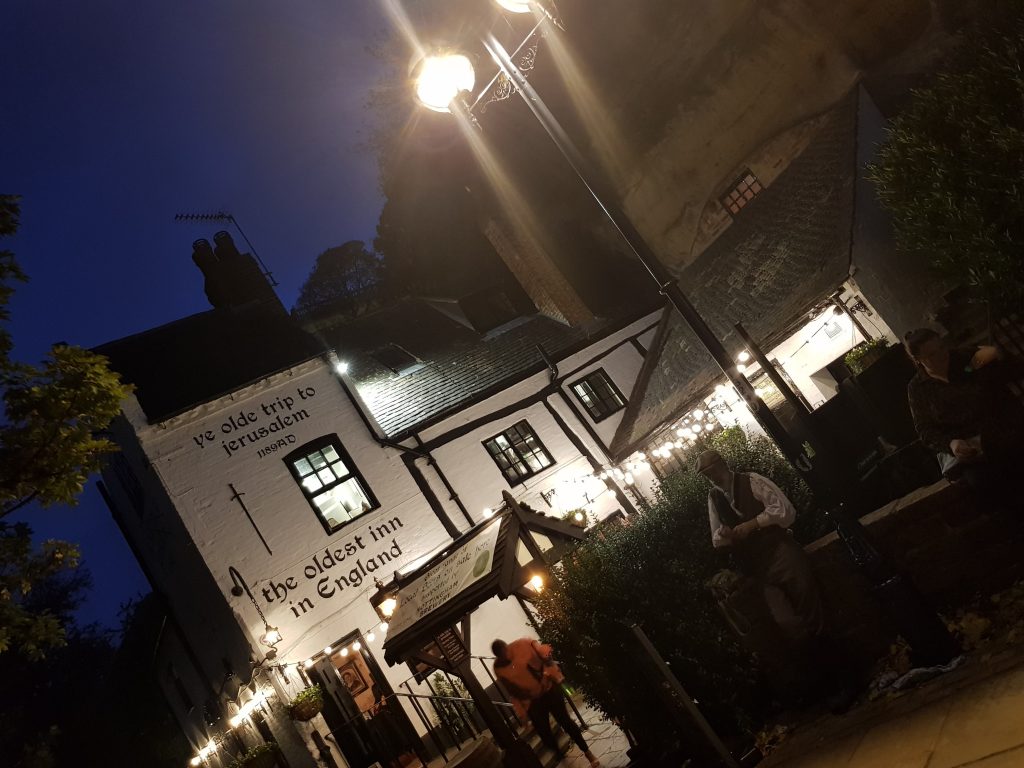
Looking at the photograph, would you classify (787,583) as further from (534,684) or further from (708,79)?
(708,79)

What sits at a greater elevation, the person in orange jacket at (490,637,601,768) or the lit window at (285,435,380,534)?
the lit window at (285,435,380,534)

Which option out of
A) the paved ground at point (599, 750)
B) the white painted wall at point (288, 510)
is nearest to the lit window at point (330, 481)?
the white painted wall at point (288, 510)

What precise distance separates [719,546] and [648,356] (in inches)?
534

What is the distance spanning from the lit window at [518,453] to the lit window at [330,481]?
12.4 feet

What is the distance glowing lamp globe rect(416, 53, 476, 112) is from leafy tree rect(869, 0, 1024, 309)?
666 centimetres

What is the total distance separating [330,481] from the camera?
14648 millimetres

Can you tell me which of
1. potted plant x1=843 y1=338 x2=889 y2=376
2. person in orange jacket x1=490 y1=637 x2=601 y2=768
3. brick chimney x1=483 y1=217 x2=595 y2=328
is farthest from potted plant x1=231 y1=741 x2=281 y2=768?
potted plant x1=843 y1=338 x2=889 y2=376

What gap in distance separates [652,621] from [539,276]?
16.7m

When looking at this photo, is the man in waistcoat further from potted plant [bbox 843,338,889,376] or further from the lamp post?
potted plant [bbox 843,338,889,376]

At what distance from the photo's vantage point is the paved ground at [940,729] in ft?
10.0

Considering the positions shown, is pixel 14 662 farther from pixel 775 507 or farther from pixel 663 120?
pixel 663 120

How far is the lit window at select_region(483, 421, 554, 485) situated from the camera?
1627cm

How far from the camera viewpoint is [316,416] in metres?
15.1

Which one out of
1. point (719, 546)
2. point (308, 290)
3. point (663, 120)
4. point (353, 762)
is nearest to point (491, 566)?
point (719, 546)
